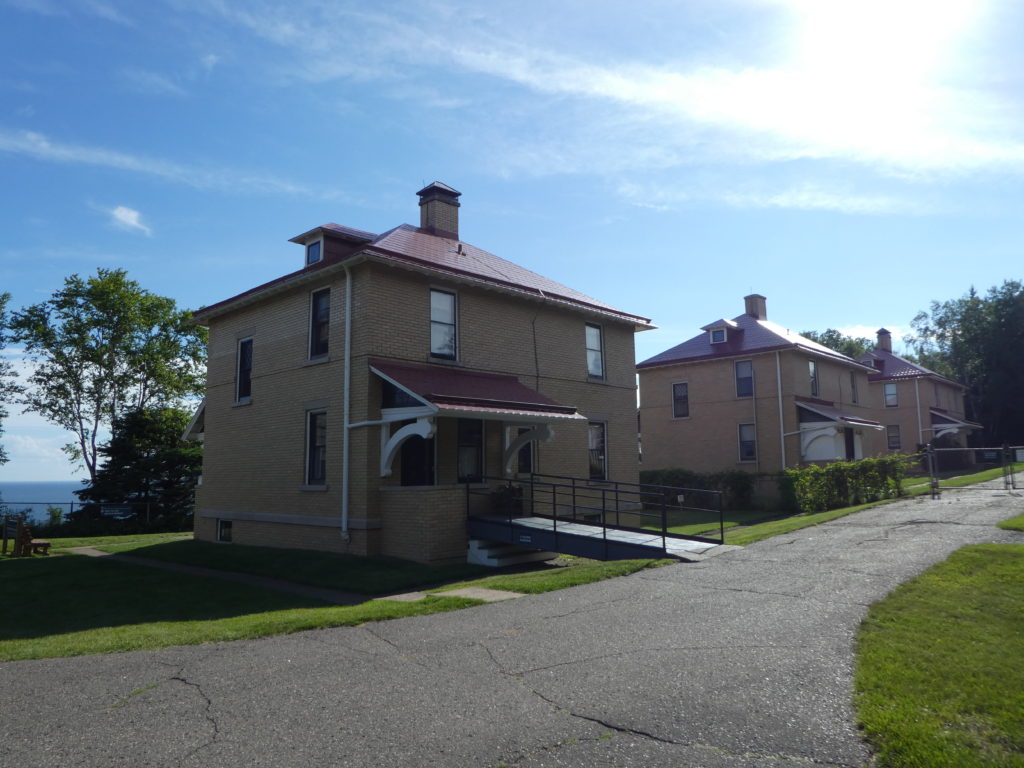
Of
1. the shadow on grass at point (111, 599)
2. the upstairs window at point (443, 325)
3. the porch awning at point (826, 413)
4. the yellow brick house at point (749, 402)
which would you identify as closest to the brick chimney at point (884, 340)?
the yellow brick house at point (749, 402)

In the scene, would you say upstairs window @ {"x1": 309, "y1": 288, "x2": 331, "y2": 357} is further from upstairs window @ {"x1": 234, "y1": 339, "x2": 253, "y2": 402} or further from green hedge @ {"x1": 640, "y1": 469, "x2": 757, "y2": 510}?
green hedge @ {"x1": 640, "y1": 469, "x2": 757, "y2": 510}

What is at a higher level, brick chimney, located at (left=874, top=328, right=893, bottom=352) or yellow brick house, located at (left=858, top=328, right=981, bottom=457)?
brick chimney, located at (left=874, top=328, right=893, bottom=352)

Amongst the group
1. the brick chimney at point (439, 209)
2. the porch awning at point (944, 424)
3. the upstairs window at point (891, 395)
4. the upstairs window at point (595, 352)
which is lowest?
the porch awning at point (944, 424)

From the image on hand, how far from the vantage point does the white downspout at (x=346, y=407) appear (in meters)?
15.4

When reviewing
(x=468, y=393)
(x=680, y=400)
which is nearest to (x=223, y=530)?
(x=468, y=393)

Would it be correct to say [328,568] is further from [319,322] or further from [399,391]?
[319,322]

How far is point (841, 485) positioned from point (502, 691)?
1840cm

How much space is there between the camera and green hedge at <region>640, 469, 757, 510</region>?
28828 millimetres

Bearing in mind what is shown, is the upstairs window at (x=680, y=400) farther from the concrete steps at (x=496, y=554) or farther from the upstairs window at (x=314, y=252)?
the upstairs window at (x=314, y=252)

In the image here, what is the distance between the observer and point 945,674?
568 cm

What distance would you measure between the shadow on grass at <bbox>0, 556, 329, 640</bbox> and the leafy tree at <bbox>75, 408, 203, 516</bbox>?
46.8ft

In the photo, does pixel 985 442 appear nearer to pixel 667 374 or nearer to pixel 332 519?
pixel 667 374

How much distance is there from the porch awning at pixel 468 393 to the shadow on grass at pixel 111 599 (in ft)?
14.0

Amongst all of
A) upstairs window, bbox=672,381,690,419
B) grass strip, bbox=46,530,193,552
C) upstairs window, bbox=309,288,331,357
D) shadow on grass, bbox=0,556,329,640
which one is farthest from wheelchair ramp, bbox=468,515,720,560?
upstairs window, bbox=672,381,690,419
